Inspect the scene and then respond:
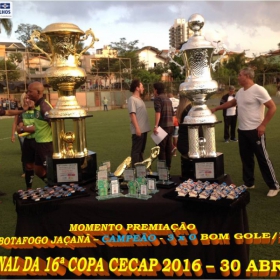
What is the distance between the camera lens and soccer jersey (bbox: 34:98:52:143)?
443 centimetres

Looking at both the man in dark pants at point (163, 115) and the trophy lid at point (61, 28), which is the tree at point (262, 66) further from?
the trophy lid at point (61, 28)

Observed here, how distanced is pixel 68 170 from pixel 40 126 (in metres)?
1.45

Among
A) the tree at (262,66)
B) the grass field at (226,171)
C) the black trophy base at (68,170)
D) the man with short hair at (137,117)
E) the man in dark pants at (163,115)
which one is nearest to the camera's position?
the black trophy base at (68,170)

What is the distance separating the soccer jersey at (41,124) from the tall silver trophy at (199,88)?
6.46ft

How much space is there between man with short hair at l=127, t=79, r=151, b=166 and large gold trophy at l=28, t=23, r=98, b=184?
213cm

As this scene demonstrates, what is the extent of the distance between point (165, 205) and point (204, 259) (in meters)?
0.50

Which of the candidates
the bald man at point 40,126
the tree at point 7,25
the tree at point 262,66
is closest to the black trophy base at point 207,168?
the bald man at point 40,126

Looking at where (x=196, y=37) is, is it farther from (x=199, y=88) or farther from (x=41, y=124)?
(x=41, y=124)

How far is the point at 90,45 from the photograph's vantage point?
3.57m

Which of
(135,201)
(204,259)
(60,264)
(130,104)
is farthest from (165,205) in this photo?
(130,104)

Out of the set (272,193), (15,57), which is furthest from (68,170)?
(15,57)

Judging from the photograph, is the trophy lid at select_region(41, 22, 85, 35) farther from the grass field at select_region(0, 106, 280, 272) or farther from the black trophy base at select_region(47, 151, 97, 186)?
the grass field at select_region(0, 106, 280, 272)

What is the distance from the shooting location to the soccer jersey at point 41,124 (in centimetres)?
443

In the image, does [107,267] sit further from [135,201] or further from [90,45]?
[90,45]
